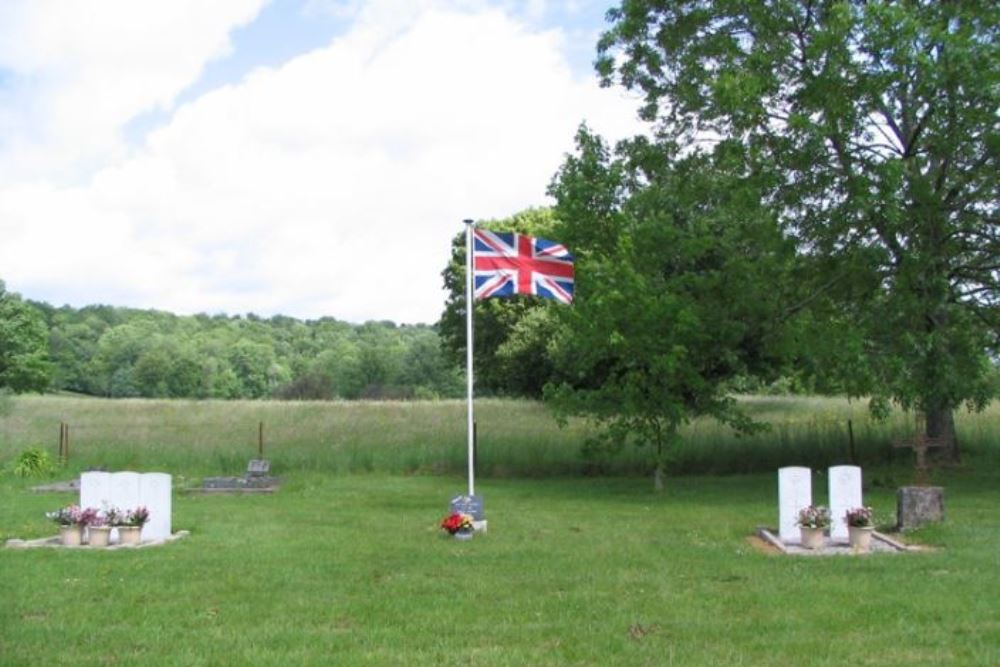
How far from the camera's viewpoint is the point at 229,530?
1370 centimetres

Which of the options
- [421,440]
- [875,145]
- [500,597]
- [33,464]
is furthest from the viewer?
[421,440]

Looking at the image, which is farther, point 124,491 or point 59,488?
point 59,488

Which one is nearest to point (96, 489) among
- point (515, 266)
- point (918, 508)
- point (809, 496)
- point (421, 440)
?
point (515, 266)

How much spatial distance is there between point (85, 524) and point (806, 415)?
2657 cm

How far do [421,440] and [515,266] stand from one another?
14707 mm

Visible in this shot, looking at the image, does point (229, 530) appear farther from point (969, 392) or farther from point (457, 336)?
point (457, 336)

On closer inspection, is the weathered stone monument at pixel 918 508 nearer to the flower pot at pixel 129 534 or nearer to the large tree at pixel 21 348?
the flower pot at pixel 129 534

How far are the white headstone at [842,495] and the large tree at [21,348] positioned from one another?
42.5m

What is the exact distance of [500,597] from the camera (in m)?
8.53

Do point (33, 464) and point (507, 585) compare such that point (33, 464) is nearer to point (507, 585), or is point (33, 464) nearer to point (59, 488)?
point (59, 488)

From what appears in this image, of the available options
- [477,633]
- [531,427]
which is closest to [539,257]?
[477,633]

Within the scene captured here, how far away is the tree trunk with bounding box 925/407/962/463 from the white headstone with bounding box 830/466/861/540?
1090cm

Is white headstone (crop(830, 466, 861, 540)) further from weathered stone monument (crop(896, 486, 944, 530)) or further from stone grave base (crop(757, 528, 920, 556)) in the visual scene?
weathered stone monument (crop(896, 486, 944, 530))

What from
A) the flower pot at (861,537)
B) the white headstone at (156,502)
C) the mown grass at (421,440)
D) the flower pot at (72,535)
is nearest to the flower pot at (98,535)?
the flower pot at (72,535)
